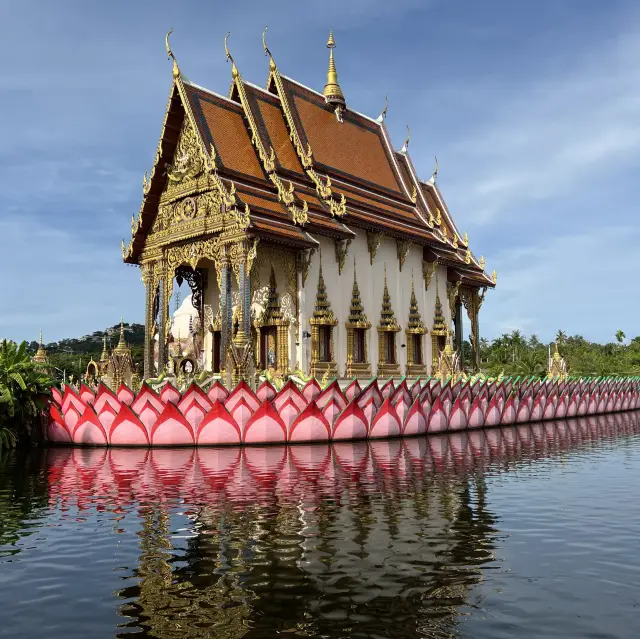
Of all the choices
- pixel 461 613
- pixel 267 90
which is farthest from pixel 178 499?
pixel 267 90

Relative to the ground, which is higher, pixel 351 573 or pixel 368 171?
pixel 368 171

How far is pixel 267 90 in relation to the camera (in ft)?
87.5

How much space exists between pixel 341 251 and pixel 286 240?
358 cm

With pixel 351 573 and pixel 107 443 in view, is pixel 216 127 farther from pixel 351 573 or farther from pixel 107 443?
pixel 351 573

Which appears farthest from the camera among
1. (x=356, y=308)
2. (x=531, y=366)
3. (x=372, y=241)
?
(x=531, y=366)

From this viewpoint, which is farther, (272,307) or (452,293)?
(452,293)

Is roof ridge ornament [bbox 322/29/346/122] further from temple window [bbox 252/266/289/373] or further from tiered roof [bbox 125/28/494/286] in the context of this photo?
temple window [bbox 252/266/289/373]

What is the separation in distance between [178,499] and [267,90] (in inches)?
848

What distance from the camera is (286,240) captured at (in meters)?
21.4

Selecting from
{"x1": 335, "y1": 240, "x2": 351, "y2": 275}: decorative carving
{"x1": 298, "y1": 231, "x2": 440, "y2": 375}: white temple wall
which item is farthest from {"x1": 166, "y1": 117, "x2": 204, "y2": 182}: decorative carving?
{"x1": 335, "y1": 240, "x2": 351, "y2": 275}: decorative carving

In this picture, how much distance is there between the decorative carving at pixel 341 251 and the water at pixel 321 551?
46.6ft

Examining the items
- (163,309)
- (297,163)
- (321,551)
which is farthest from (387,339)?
(321,551)

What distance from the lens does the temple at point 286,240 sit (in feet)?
71.5

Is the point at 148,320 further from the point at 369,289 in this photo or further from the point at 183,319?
the point at 369,289
